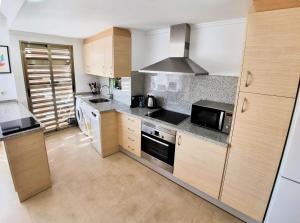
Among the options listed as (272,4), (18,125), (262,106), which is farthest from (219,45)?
(18,125)

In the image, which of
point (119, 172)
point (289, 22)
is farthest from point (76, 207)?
point (289, 22)

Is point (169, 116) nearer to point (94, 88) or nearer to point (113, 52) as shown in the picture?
point (113, 52)

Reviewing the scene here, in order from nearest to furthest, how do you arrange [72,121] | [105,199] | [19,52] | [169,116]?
[105,199] → [169,116] → [19,52] → [72,121]

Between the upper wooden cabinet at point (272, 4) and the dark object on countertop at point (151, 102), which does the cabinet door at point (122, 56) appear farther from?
the upper wooden cabinet at point (272, 4)

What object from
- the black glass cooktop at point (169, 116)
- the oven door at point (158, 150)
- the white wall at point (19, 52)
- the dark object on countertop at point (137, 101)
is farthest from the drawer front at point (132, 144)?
the white wall at point (19, 52)

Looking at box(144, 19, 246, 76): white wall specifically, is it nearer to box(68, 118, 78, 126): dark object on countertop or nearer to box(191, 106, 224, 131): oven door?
box(191, 106, 224, 131): oven door

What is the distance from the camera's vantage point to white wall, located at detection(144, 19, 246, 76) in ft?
6.66

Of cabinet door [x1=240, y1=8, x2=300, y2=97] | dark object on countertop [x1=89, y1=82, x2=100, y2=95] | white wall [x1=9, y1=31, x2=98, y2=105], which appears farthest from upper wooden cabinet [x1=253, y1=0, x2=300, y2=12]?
dark object on countertop [x1=89, y1=82, x2=100, y2=95]

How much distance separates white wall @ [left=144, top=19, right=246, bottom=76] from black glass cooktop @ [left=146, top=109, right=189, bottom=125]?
772 millimetres

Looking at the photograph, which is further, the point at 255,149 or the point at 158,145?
the point at 158,145

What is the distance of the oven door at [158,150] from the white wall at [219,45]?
47.1 inches

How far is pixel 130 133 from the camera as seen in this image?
2.80 meters

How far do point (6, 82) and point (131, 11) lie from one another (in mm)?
2825

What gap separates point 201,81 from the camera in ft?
7.91
